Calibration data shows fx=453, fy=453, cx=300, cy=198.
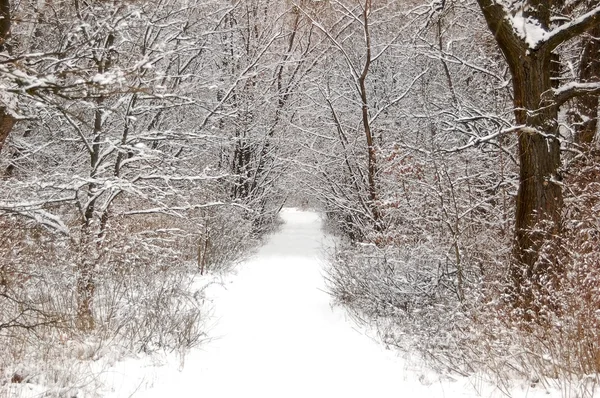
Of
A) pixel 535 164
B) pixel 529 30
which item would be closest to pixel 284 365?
pixel 535 164

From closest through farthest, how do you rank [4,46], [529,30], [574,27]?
1. [4,46]
2. [574,27]
3. [529,30]

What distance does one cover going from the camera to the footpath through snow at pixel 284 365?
428 cm

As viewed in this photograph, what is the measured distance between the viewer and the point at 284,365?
528cm

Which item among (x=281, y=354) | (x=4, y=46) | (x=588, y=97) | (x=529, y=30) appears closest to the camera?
(x=4, y=46)

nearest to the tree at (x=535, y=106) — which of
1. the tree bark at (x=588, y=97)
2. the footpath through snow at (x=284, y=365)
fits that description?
the footpath through snow at (x=284, y=365)

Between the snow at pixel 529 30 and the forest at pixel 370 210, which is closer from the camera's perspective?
the forest at pixel 370 210

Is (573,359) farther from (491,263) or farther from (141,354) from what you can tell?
(141,354)

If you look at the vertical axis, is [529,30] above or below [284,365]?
above

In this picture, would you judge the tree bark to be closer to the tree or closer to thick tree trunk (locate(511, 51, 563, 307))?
the tree

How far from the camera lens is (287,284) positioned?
1055 centimetres

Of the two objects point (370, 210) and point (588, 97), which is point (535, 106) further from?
point (370, 210)

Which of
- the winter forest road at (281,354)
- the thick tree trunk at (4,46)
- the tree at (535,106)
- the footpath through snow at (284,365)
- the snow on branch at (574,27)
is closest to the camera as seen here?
the thick tree trunk at (4,46)

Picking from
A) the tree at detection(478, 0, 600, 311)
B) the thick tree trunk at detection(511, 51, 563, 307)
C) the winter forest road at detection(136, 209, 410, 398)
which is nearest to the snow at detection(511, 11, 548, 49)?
the tree at detection(478, 0, 600, 311)

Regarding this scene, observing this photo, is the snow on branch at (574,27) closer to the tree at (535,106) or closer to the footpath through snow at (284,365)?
the tree at (535,106)
